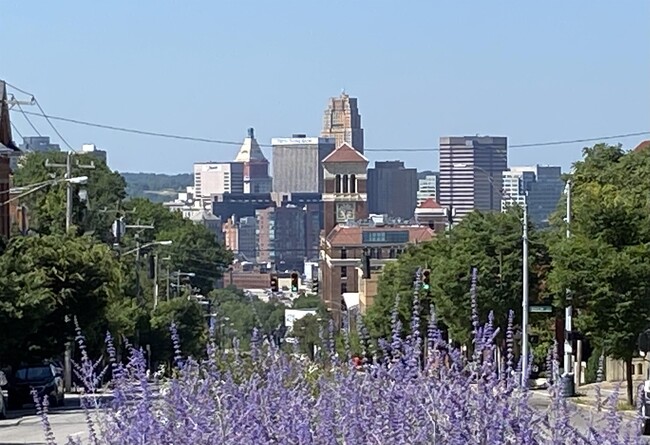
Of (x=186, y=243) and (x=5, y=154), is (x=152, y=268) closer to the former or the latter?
(x=5, y=154)

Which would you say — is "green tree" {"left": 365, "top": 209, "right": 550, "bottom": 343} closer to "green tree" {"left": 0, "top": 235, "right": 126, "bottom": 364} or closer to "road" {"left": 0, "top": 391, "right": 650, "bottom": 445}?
"green tree" {"left": 0, "top": 235, "right": 126, "bottom": 364}

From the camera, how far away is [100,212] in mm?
94500

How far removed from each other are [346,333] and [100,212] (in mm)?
84329

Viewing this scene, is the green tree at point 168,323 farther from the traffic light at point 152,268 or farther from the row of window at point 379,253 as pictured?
the row of window at point 379,253

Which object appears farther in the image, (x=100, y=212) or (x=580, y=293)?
(x=100, y=212)

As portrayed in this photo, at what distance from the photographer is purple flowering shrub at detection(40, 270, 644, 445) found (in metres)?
7.59

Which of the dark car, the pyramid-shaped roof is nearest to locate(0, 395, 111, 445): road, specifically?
the dark car

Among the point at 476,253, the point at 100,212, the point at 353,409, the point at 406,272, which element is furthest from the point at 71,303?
the point at 100,212

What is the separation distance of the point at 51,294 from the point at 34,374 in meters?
2.17

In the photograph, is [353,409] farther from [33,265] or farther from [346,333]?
[33,265]

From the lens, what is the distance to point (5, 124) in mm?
70438

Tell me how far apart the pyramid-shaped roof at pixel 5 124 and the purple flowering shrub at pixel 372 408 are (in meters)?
59.3

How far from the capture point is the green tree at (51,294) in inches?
1650

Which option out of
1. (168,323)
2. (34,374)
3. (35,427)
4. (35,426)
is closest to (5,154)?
(168,323)
